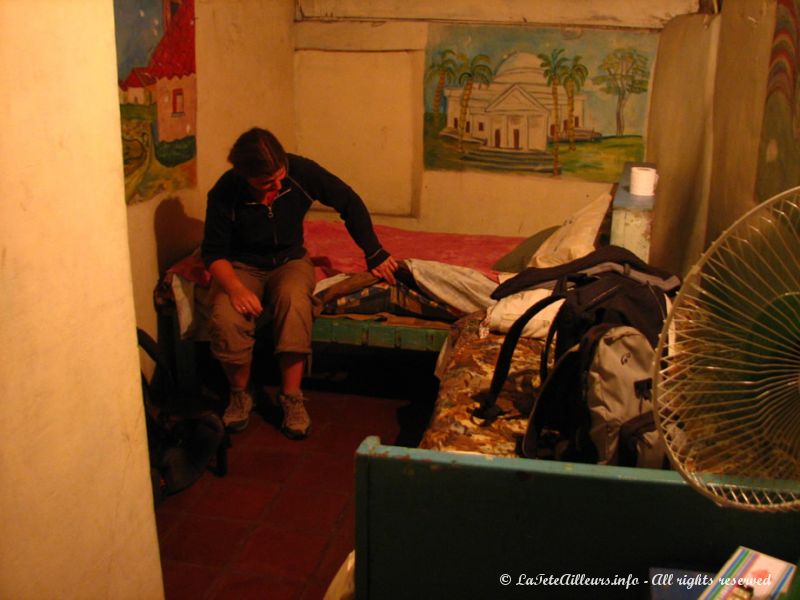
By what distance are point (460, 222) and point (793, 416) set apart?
13.9ft

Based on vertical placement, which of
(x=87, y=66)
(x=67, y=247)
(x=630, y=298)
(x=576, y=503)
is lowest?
(x=576, y=503)

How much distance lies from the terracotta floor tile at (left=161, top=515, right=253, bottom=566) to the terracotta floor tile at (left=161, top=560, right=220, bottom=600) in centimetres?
3

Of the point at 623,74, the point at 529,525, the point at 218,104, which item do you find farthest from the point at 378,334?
the point at 623,74

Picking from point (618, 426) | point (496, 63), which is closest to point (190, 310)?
point (618, 426)

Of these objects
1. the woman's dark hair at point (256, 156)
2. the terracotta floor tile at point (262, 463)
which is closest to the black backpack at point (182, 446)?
the terracotta floor tile at point (262, 463)

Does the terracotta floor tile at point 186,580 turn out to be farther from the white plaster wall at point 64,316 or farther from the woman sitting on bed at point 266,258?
the woman sitting on bed at point 266,258

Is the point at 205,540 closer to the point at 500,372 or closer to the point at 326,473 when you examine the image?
the point at 326,473

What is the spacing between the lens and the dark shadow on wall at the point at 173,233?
370 cm

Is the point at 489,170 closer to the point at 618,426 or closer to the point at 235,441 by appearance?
the point at 235,441

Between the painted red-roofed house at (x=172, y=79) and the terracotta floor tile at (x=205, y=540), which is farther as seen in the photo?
the painted red-roofed house at (x=172, y=79)

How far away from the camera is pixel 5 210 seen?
4.54 feet

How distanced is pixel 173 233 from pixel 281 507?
157 centimetres

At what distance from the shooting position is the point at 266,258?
3.51 m

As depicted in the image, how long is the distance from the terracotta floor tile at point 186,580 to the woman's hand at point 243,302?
1.06 meters
